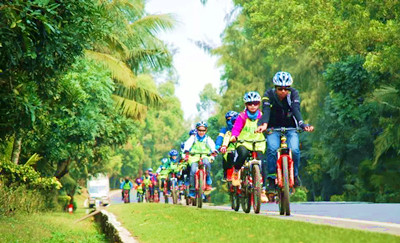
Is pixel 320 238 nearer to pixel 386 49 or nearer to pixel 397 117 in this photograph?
pixel 386 49

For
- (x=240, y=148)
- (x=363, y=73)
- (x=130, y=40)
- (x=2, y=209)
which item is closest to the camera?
(x=240, y=148)

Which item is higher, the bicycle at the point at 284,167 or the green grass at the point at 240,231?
the bicycle at the point at 284,167

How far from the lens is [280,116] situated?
A: 11414 mm

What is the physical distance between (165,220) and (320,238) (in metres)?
5.51

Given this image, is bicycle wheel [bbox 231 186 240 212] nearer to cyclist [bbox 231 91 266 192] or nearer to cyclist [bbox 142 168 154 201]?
Result: cyclist [bbox 231 91 266 192]

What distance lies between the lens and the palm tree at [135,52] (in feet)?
106

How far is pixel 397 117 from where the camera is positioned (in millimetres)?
28281

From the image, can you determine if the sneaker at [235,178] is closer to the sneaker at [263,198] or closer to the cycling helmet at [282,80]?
the sneaker at [263,198]

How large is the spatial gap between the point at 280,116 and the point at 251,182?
5.33 ft

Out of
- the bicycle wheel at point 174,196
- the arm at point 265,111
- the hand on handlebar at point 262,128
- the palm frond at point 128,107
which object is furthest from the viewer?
the palm frond at point 128,107

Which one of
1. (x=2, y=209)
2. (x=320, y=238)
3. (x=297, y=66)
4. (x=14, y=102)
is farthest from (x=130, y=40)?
(x=320, y=238)

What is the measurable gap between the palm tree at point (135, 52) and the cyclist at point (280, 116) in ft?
68.0

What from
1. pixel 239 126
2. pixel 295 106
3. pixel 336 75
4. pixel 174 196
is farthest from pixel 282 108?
pixel 336 75

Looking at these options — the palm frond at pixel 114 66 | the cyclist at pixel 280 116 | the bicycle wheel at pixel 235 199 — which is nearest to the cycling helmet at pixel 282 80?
the cyclist at pixel 280 116
